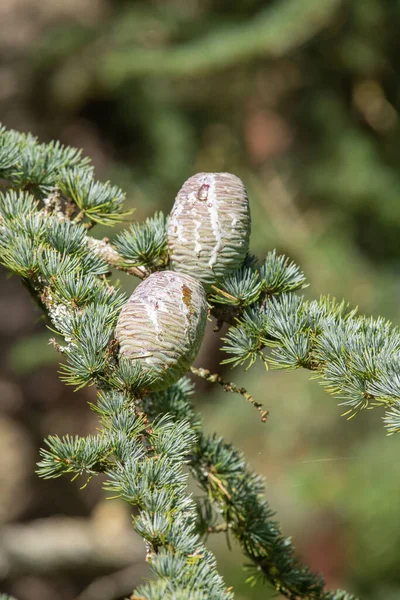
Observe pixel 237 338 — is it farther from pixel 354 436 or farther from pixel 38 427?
pixel 38 427

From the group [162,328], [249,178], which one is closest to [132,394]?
[162,328]

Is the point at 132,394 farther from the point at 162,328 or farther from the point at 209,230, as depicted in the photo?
the point at 209,230

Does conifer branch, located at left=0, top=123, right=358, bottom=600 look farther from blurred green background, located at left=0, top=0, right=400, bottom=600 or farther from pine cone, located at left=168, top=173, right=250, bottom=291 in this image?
blurred green background, located at left=0, top=0, right=400, bottom=600

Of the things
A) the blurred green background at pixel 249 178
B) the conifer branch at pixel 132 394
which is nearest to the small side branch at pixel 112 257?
the conifer branch at pixel 132 394

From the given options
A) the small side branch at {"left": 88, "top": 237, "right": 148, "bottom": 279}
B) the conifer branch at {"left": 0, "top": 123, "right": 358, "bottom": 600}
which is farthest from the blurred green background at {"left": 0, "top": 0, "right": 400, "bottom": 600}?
the small side branch at {"left": 88, "top": 237, "right": 148, "bottom": 279}

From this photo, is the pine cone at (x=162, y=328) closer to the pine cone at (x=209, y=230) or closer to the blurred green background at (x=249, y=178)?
the pine cone at (x=209, y=230)
